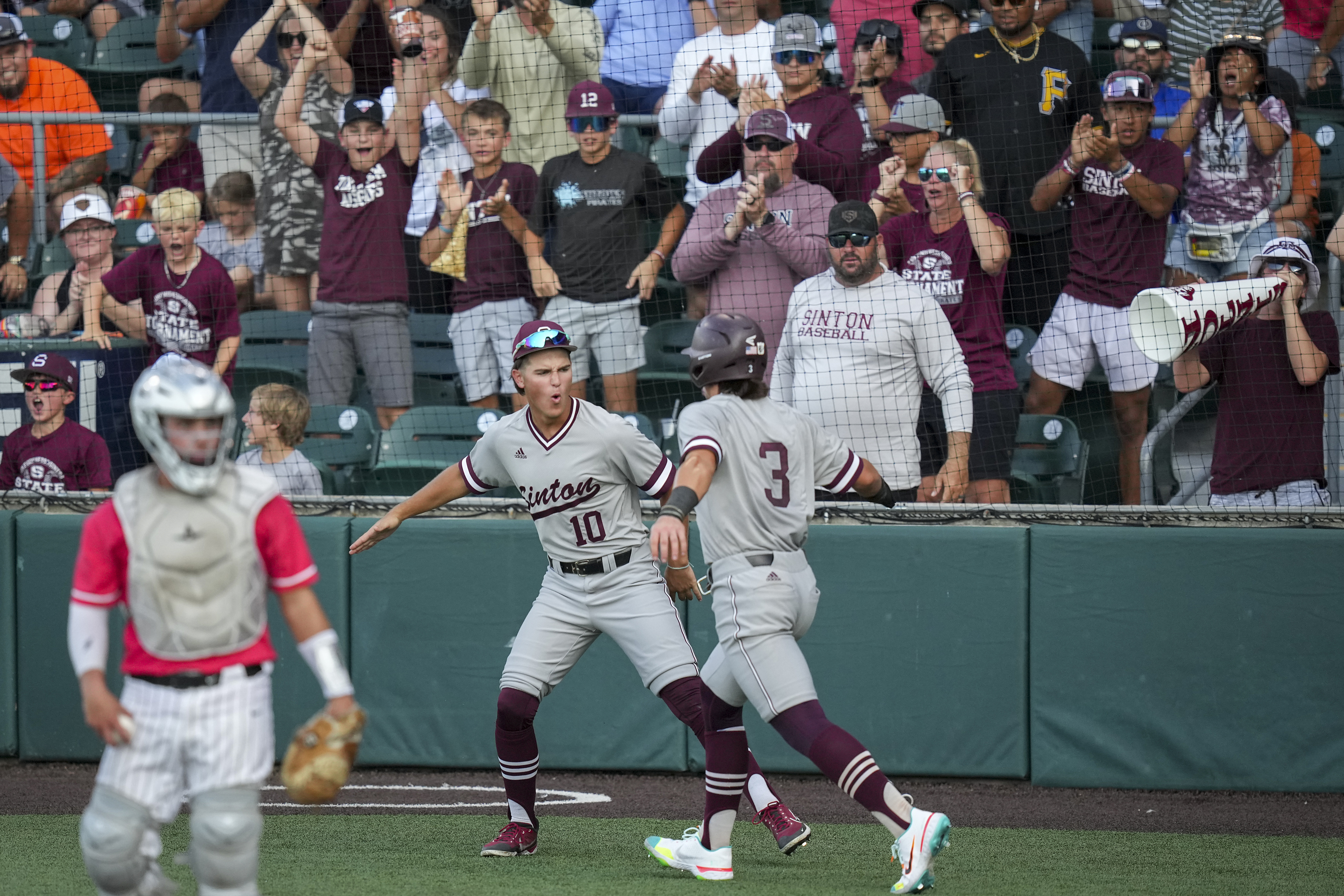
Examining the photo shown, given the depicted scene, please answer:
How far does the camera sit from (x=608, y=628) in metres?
5.07

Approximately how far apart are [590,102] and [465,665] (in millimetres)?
2984

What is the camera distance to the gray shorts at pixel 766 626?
4512 mm

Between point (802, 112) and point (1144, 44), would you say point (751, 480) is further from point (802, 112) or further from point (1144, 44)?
point (1144, 44)

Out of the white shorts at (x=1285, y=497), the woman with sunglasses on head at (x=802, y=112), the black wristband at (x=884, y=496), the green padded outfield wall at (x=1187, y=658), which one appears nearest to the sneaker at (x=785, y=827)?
the black wristband at (x=884, y=496)

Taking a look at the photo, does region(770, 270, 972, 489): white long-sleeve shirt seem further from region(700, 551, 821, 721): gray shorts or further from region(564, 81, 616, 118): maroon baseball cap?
region(700, 551, 821, 721): gray shorts

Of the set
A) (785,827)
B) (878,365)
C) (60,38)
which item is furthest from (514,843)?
(60,38)

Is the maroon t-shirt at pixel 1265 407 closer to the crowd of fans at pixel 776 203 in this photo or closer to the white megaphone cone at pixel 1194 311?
the crowd of fans at pixel 776 203

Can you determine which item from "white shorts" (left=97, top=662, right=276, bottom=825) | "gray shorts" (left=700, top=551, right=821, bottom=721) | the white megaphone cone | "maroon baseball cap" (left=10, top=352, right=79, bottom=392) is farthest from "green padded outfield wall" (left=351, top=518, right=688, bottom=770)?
"white shorts" (left=97, top=662, right=276, bottom=825)

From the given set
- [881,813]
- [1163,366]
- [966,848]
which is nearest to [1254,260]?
[1163,366]

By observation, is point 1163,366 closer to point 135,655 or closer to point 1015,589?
point 1015,589

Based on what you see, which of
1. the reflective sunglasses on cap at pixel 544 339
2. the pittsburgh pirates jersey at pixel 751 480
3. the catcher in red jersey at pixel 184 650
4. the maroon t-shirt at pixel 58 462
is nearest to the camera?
the catcher in red jersey at pixel 184 650

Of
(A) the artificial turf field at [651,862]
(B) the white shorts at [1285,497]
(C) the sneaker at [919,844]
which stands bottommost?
(A) the artificial turf field at [651,862]

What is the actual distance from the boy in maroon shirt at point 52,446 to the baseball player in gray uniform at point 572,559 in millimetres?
3147

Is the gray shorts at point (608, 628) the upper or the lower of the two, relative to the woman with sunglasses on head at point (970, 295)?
lower
